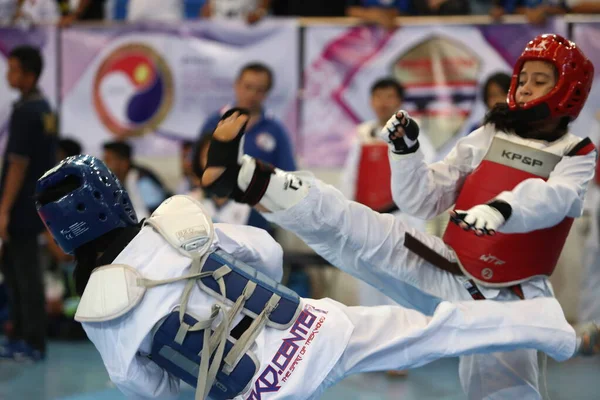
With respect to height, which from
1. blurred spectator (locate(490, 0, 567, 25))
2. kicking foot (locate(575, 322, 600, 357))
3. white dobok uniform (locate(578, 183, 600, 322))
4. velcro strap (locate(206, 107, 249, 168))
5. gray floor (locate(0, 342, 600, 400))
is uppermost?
blurred spectator (locate(490, 0, 567, 25))

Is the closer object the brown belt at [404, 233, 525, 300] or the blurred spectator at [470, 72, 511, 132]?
the brown belt at [404, 233, 525, 300]

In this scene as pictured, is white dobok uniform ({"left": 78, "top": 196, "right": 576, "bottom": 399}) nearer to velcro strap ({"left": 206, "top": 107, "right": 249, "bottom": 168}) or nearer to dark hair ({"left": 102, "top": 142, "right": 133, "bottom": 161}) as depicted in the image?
velcro strap ({"left": 206, "top": 107, "right": 249, "bottom": 168})

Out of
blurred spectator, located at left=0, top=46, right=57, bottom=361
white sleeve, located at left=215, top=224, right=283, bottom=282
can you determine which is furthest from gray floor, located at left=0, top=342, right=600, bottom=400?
white sleeve, located at left=215, top=224, right=283, bottom=282

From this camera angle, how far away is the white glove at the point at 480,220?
261 cm

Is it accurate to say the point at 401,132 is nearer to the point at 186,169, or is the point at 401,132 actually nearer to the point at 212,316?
the point at 212,316

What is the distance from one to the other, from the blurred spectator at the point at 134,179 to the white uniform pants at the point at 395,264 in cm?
354

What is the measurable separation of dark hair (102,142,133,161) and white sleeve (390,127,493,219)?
3.67m

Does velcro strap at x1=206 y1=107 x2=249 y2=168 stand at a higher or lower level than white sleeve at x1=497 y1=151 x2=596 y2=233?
higher

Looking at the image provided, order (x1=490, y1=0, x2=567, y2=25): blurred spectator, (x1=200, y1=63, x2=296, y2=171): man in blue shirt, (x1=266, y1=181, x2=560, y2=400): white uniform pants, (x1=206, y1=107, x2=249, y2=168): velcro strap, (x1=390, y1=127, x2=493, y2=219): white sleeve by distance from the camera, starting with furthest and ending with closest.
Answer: (x1=490, y1=0, x2=567, y2=25): blurred spectator, (x1=200, y1=63, x2=296, y2=171): man in blue shirt, (x1=390, y1=127, x2=493, y2=219): white sleeve, (x1=266, y1=181, x2=560, y2=400): white uniform pants, (x1=206, y1=107, x2=249, y2=168): velcro strap

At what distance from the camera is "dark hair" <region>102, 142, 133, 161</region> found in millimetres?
6605

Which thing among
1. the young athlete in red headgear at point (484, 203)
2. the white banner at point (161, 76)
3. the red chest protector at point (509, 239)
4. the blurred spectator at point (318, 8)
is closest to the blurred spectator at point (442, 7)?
the blurred spectator at point (318, 8)

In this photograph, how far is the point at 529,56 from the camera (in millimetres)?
3289

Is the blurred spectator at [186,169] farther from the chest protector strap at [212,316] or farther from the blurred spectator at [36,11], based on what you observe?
the chest protector strap at [212,316]

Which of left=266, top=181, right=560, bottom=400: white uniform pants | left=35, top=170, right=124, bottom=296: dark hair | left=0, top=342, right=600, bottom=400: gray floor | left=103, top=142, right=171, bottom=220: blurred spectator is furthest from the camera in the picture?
left=103, top=142, right=171, bottom=220: blurred spectator
